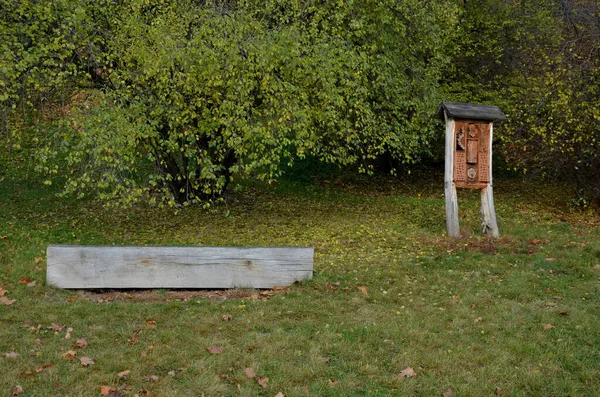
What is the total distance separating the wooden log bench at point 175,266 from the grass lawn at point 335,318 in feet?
0.69

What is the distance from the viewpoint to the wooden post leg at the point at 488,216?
11.4 metres

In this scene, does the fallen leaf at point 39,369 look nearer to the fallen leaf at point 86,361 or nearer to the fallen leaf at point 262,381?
the fallen leaf at point 86,361

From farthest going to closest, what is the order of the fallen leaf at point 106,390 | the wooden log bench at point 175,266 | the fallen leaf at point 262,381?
1. the wooden log bench at point 175,266
2. the fallen leaf at point 262,381
3. the fallen leaf at point 106,390

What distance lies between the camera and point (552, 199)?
15.9 meters

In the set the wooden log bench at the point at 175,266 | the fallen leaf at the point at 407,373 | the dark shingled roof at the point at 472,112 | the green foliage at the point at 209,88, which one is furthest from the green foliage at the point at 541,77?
the fallen leaf at the point at 407,373

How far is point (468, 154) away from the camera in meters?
11.4

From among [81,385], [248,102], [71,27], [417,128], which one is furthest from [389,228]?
[81,385]

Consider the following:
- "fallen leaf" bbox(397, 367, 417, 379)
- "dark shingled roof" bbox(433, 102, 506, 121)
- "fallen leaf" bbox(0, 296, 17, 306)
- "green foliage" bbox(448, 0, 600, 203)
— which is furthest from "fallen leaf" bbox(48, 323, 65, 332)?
"green foliage" bbox(448, 0, 600, 203)

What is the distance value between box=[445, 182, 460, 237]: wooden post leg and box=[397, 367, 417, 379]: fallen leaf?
6030mm

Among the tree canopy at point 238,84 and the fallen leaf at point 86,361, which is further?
the tree canopy at point 238,84

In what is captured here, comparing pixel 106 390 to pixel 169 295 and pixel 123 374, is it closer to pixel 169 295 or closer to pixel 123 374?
pixel 123 374

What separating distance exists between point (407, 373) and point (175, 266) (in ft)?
12.5

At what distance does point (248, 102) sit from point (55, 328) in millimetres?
5062

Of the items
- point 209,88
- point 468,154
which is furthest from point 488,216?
point 209,88
